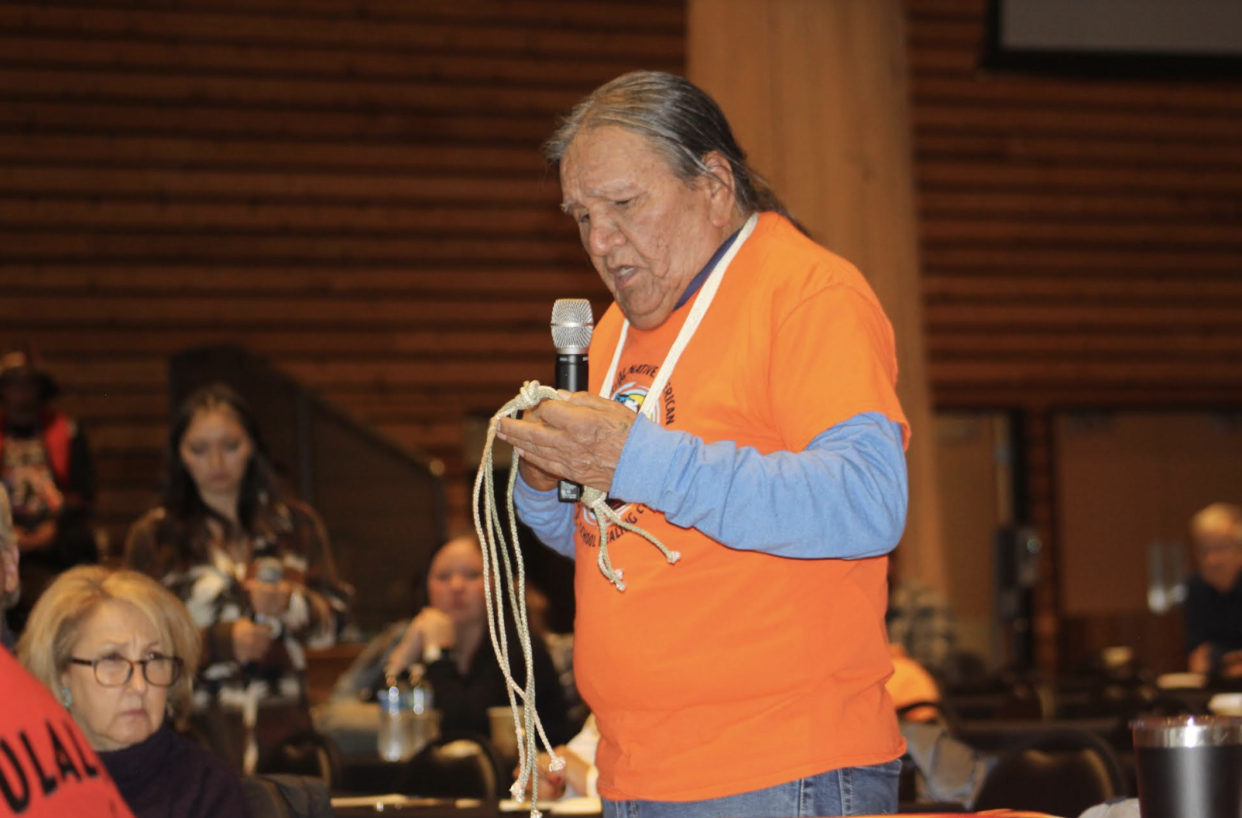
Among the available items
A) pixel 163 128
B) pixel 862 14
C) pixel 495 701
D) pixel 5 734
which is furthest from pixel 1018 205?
pixel 5 734

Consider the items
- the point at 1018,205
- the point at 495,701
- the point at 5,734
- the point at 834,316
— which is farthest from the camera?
the point at 1018,205

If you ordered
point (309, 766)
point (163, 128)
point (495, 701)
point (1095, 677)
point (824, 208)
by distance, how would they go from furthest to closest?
point (163, 128) < point (824, 208) < point (1095, 677) < point (495, 701) < point (309, 766)

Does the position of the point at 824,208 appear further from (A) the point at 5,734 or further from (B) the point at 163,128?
(A) the point at 5,734

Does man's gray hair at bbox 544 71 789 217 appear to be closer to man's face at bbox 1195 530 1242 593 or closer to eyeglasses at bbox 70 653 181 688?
eyeglasses at bbox 70 653 181 688

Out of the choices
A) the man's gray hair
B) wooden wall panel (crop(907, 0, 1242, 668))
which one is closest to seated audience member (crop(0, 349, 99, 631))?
the man's gray hair

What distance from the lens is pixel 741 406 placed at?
1.77m

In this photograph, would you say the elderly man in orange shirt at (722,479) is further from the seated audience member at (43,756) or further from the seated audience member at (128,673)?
the seated audience member at (128,673)

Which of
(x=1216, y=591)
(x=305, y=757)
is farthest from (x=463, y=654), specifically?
(x=1216, y=591)

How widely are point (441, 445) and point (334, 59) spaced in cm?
243

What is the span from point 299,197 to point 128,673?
271 inches

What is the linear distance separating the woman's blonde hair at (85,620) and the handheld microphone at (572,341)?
1174 mm

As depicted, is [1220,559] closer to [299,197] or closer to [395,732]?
[395,732]

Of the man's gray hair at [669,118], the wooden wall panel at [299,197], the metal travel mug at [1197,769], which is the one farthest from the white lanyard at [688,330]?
the wooden wall panel at [299,197]

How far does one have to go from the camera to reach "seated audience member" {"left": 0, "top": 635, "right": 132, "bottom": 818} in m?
1.33
